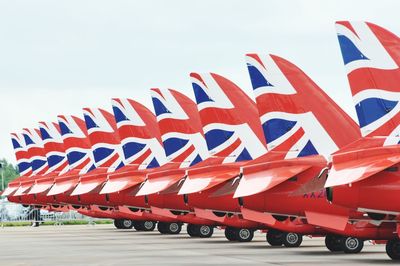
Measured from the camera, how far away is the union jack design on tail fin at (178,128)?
122 feet

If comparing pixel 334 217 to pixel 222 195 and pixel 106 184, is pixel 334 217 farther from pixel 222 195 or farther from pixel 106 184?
pixel 106 184

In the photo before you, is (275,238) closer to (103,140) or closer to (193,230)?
(193,230)

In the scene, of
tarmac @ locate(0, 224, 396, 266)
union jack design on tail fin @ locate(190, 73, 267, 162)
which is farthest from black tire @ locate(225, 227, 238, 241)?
union jack design on tail fin @ locate(190, 73, 267, 162)

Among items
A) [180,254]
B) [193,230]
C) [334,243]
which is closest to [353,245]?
[334,243]

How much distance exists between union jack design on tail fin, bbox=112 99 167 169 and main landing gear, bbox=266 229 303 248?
10105 mm

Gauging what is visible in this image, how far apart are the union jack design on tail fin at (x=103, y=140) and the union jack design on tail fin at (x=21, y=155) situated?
21936 mm

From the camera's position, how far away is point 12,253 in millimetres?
31562

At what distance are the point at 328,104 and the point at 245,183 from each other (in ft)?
10.5

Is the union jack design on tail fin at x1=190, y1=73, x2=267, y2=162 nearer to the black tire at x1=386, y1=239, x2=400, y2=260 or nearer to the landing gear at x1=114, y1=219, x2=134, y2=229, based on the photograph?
the black tire at x1=386, y1=239, x2=400, y2=260

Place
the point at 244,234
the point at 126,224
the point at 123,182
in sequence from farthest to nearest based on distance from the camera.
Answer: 1. the point at 126,224
2. the point at 123,182
3. the point at 244,234

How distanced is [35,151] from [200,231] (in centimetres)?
2938

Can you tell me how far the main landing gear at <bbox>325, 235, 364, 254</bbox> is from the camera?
2842cm

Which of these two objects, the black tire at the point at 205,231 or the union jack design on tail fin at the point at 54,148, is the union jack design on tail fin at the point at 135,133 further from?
the union jack design on tail fin at the point at 54,148

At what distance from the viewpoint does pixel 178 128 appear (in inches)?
1467
